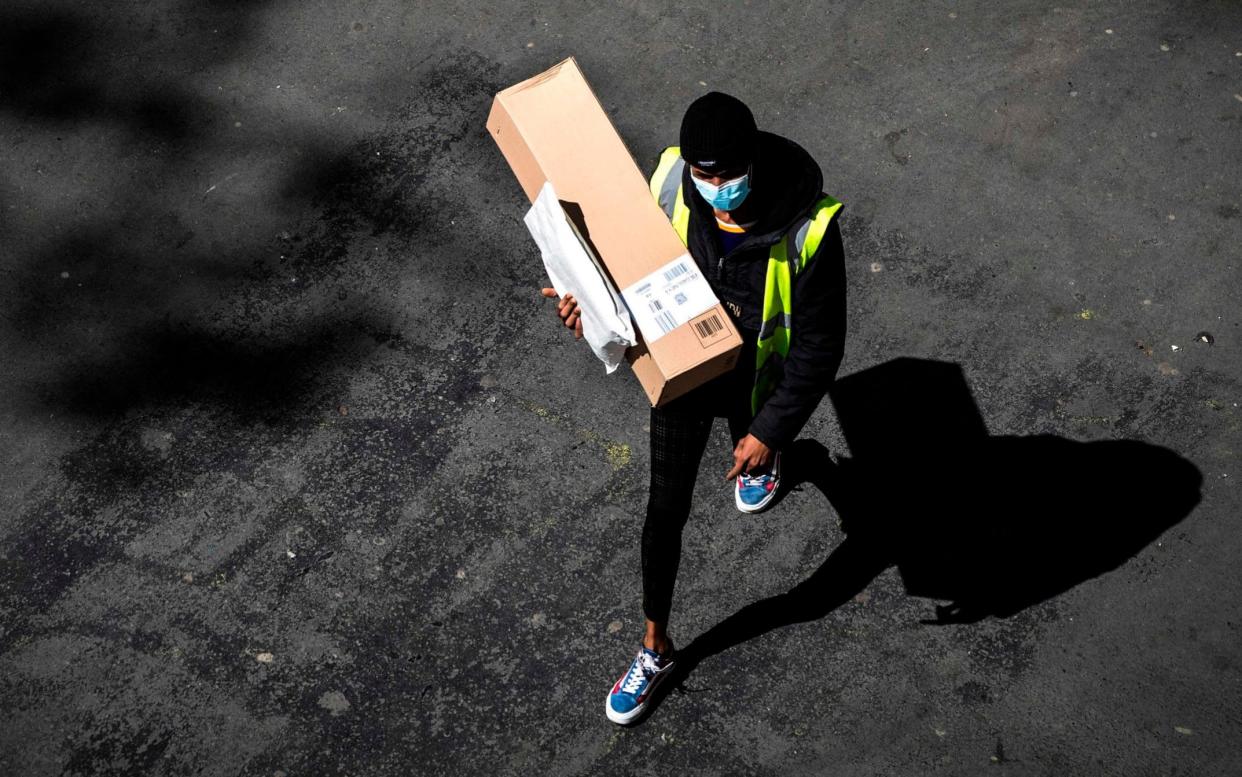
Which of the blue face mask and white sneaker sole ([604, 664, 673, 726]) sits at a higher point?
the blue face mask

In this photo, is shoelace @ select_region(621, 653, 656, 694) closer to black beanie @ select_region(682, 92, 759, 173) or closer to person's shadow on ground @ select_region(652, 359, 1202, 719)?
person's shadow on ground @ select_region(652, 359, 1202, 719)

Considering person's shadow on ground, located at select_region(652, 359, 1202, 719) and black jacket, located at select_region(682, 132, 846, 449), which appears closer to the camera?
black jacket, located at select_region(682, 132, 846, 449)

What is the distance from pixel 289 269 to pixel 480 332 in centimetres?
103

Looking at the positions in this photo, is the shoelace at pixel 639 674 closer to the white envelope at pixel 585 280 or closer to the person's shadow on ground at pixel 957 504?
the person's shadow on ground at pixel 957 504

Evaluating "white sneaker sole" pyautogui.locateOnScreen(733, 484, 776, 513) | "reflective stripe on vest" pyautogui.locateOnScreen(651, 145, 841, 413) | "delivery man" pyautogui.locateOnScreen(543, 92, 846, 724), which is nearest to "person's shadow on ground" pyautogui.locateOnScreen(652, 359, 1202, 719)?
"white sneaker sole" pyautogui.locateOnScreen(733, 484, 776, 513)

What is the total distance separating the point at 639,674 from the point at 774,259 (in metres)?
1.81

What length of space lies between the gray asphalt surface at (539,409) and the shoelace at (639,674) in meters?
0.17

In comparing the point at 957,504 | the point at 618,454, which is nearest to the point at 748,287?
the point at 618,454

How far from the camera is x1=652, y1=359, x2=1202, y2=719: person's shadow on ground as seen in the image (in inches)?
179

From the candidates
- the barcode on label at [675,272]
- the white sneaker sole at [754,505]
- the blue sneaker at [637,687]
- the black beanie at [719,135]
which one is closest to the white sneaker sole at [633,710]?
the blue sneaker at [637,687]

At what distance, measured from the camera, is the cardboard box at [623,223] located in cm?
325

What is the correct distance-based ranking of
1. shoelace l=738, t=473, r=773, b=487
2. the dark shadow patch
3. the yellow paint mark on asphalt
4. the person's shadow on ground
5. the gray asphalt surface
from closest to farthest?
1. the gray asphalt surface
2. the person's shadow on ground
3. shoelace l=738, t=473, r=773, b=487
4. the yellow paint mark on asphalt
5. the dark shadow patch

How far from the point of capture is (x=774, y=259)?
3.27 metres

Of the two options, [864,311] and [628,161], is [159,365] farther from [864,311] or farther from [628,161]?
[864,311]
